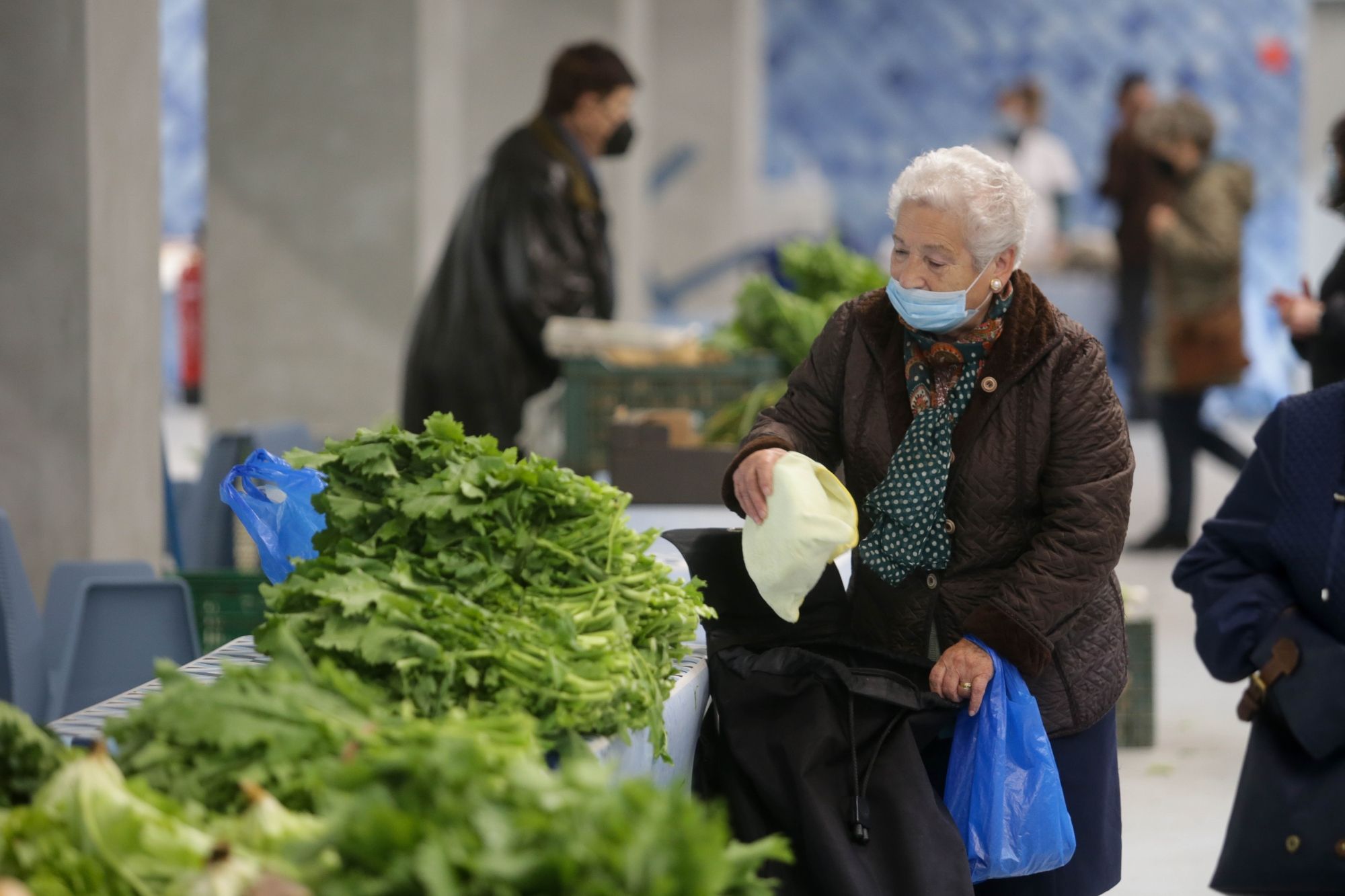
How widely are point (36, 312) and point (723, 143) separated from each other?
11407mm

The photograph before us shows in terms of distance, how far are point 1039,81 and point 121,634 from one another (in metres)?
14.4

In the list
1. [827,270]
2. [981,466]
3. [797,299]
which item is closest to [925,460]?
[981,466]

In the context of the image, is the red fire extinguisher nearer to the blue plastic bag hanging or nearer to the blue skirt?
the blue plastic bag hanging

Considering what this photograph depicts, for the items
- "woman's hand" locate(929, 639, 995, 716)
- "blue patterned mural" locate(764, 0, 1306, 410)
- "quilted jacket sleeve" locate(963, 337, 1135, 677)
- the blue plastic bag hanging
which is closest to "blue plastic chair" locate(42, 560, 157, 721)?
the blue plastic bag hanging

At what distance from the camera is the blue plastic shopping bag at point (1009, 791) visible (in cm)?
262

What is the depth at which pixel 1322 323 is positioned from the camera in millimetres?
4785

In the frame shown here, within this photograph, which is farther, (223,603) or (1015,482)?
(223,603)

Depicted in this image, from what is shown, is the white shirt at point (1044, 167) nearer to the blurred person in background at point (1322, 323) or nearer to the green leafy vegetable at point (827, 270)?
the green leafy vegetable at point (827, 270)

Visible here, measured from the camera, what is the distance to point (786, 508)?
8.36 feet

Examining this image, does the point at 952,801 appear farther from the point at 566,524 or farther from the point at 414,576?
the point at 414,576

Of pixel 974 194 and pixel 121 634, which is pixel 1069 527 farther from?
pixel 121 634

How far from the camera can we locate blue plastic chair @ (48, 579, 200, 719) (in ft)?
11.9

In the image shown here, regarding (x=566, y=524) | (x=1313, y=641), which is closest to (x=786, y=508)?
(x=566, y=524)

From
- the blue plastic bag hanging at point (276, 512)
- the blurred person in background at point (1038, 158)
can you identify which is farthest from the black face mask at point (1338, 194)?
the blurred person in background at point (1038, 158)
